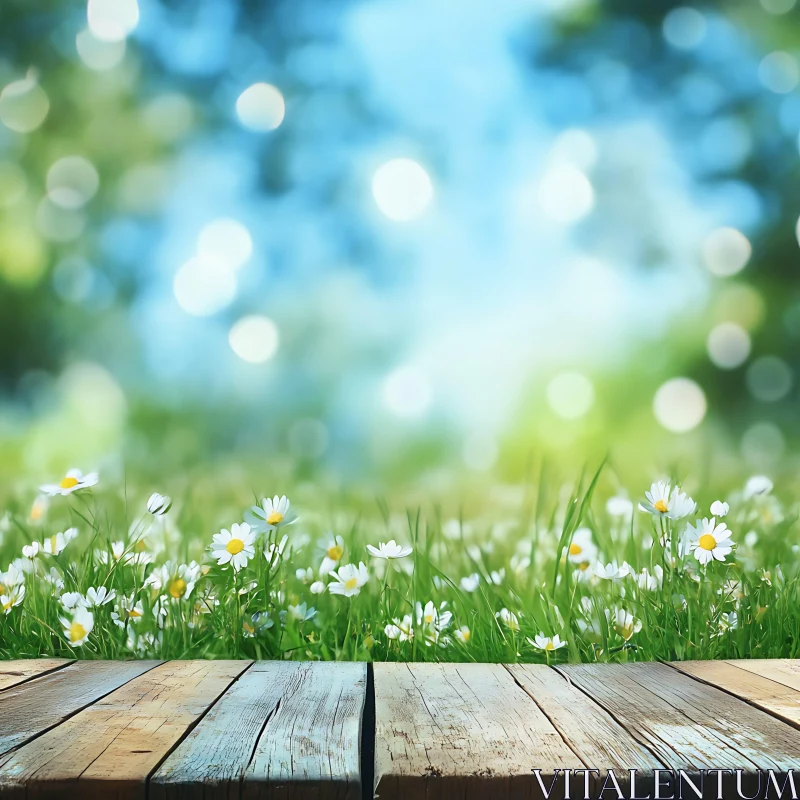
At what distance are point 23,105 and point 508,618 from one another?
4.34m

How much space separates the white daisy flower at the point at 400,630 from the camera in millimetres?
1577

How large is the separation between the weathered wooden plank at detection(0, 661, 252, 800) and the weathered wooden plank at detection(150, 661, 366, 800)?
0.08 feet

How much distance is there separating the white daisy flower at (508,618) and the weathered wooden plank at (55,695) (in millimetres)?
617

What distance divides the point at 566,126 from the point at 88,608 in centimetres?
409

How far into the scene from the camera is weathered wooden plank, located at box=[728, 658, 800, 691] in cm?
131

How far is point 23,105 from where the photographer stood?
4.70 meters

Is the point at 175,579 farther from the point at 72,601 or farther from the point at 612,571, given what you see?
the point at 612,571

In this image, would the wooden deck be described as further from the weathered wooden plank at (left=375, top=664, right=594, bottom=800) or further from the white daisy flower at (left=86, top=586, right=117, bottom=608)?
the white daisy flower at (left=86, top=586, right=117, bottom=608)

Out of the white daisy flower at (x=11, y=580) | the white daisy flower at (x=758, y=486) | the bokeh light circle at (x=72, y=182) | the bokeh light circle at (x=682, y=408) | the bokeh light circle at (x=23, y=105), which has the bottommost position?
the white daisy flower at (x=11, y=580)

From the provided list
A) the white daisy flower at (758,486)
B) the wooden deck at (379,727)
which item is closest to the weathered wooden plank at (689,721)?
the wooden deck at (379,727)

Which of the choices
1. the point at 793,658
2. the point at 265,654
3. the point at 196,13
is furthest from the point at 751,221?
the point at 265,654

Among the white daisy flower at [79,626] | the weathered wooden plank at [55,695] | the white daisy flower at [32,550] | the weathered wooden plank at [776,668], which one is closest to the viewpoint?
the weathered wooden plank at [55,695]

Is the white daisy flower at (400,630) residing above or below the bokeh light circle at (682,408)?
below

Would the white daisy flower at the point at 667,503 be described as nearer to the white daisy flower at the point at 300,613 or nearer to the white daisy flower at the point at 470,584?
the white daisy flower at the point at 470,584
